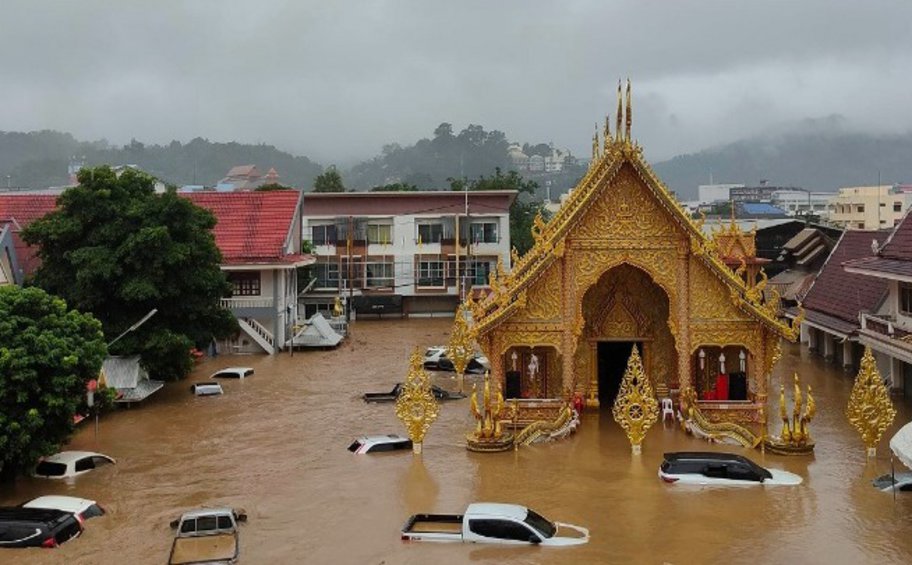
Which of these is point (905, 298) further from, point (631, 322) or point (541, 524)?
point (541, 524)

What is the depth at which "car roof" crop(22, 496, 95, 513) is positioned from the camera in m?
16.4

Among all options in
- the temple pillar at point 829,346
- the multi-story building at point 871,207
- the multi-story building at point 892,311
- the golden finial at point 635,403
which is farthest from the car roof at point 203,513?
the multi-story building at point 871,207

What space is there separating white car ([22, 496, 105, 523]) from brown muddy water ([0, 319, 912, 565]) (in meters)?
0.26

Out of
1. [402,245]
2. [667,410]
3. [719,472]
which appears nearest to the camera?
[719,472]

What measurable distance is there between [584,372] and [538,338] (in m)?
2.75

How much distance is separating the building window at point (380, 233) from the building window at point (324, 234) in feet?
7.57

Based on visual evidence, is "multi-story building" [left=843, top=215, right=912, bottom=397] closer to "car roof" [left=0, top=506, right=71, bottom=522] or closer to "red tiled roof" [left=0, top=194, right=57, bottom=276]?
"car roof" [left=0, top=506, right=71, bottom=522]

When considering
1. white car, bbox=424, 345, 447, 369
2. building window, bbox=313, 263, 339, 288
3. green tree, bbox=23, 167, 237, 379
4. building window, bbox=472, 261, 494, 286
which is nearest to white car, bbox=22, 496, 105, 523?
green tree, bbox=23, 167, 237, 379

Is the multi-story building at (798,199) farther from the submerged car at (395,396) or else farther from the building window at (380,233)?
the submerged car at (395,396)

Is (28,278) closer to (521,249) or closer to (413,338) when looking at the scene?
(413,338)

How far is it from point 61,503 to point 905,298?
80.0 ft

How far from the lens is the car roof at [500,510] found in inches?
597

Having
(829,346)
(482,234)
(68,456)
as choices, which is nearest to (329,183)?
(482,234)

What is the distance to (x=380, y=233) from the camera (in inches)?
2179
